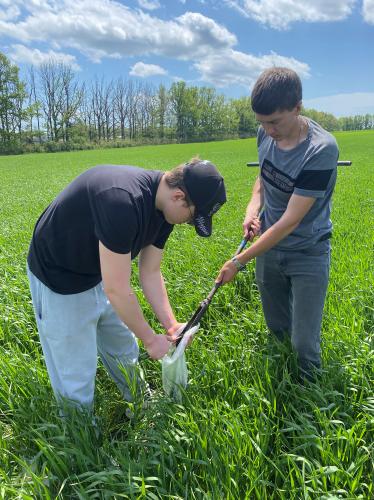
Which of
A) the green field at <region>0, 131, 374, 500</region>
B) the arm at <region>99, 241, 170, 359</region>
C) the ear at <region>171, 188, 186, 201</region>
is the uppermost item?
the ear at <region>171, 188, 186, 201</region>

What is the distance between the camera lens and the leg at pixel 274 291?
8.78 feet

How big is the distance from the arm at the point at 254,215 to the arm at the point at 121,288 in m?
1.21

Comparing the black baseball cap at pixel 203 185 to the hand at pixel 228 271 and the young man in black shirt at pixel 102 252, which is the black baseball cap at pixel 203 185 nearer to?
the young man in black shirt at pixel 102 252

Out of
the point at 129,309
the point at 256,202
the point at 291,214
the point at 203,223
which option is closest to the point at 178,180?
the point at 203,223

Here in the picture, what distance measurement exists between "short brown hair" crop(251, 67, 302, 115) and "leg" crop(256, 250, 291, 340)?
3.10ft

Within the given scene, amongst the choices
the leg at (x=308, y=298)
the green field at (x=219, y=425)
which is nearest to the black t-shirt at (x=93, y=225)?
the green field at (x=219, y=425)

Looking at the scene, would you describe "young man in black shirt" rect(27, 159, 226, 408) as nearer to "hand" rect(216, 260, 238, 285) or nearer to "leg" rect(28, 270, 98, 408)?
"leg" rect(28, 270, 98, 408)

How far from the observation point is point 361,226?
6.29 m

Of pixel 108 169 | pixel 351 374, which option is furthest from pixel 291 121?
pixel 351 374

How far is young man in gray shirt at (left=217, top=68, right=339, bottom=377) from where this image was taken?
211cm

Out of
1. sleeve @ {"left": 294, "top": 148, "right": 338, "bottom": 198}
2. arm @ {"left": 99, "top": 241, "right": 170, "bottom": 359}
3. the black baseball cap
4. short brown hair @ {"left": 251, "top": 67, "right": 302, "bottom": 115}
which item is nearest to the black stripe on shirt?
sleeve @ {"left": 294, "top": 148, "right": 338, "bottom": 198}

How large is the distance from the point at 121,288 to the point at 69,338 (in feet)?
1.87

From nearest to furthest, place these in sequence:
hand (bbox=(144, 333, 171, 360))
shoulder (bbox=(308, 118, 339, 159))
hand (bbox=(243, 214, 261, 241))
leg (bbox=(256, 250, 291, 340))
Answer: hand (bbox=(144, 333, 171, 360)), shoulder (bbox=(308, 118, 339, 159)), leg (bbox=(256, 250, 291, 340)), hand (bbox=(243, 214, 261, 241))

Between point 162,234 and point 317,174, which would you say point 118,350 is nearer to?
point 162,234
